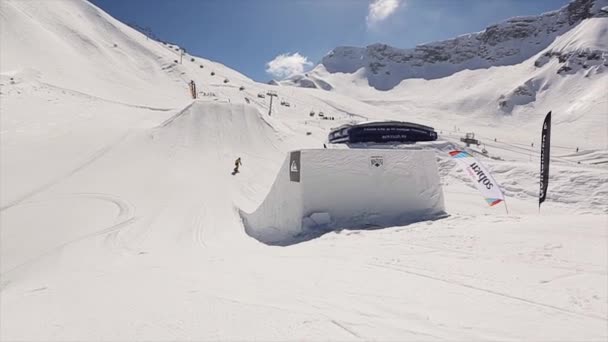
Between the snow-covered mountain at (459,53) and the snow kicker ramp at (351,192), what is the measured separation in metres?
93.7

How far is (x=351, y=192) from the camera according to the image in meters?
7.31

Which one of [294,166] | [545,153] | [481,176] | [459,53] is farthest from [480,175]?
[459,53]

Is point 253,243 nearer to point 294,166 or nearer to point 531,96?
point 294,166

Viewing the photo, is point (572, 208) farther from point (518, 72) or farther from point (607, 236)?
point (518, 72)

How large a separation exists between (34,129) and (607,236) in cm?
2114

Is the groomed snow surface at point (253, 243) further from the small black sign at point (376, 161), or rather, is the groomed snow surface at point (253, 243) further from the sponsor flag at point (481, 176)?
the sponsor flag at point (481, 176)

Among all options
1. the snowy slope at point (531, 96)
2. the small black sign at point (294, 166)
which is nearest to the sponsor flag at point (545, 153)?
the small black sign at point (294, 166)

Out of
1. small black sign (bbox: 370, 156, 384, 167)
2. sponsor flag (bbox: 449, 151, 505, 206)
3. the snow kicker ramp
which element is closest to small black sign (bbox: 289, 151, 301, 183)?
the snow kicker ramp

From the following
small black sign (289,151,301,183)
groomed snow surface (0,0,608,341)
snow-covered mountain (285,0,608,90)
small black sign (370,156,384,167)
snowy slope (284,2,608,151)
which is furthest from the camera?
snow-covered mountain (285,0,608,90)

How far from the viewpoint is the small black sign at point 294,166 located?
7257mm

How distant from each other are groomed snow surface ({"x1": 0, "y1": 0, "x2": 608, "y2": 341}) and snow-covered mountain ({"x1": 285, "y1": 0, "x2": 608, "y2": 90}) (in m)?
87.0

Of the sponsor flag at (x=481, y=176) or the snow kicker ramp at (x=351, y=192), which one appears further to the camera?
the sponsor flag at (x=481, y=176)

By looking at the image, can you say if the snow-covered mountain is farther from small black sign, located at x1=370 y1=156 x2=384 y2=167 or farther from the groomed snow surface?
small black sign, located at x1=370 y1=156 x2=384 y2=167

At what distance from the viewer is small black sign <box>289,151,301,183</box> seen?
7257 millimetres
